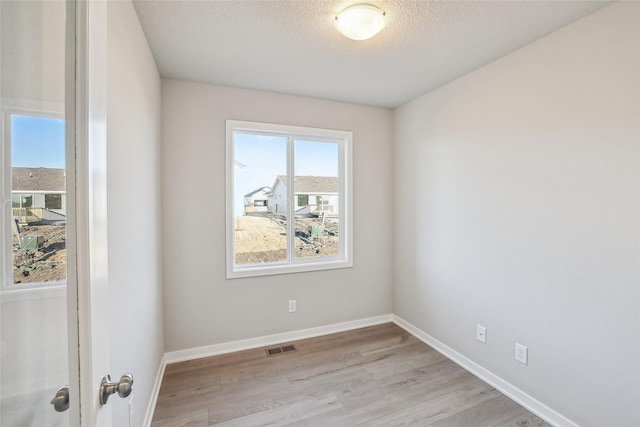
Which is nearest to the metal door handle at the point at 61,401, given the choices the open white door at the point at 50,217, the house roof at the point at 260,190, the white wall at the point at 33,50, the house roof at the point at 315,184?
the open white door at the point at 50,217

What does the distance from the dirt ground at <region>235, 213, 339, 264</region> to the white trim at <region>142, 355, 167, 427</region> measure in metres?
1.03

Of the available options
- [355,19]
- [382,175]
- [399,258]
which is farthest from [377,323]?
[355,19]

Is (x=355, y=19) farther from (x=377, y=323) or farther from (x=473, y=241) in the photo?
(x=377, y=323)

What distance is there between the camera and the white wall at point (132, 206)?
3.99 feet

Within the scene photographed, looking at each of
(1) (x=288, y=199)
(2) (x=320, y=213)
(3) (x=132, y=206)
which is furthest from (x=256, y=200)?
(3) (x=132, y=206)

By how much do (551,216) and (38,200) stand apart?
244 centimetres

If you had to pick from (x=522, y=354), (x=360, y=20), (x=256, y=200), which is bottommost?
(x=522, y=354)

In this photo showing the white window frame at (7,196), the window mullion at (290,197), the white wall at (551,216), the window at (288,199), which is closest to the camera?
the white window frame at (7,196)

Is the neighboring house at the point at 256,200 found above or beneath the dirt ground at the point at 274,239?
above

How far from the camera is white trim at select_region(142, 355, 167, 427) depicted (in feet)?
5.73

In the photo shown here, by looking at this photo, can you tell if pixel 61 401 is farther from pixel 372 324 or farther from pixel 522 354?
pixel 372 324

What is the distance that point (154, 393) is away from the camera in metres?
1.96

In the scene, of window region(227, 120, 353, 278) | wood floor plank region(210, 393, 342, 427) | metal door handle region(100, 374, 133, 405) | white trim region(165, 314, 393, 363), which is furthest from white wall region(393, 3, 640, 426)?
metal door handle region(100, 374, 133, 405)

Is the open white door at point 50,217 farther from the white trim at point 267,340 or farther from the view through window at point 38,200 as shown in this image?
the white trim at point 267,340
